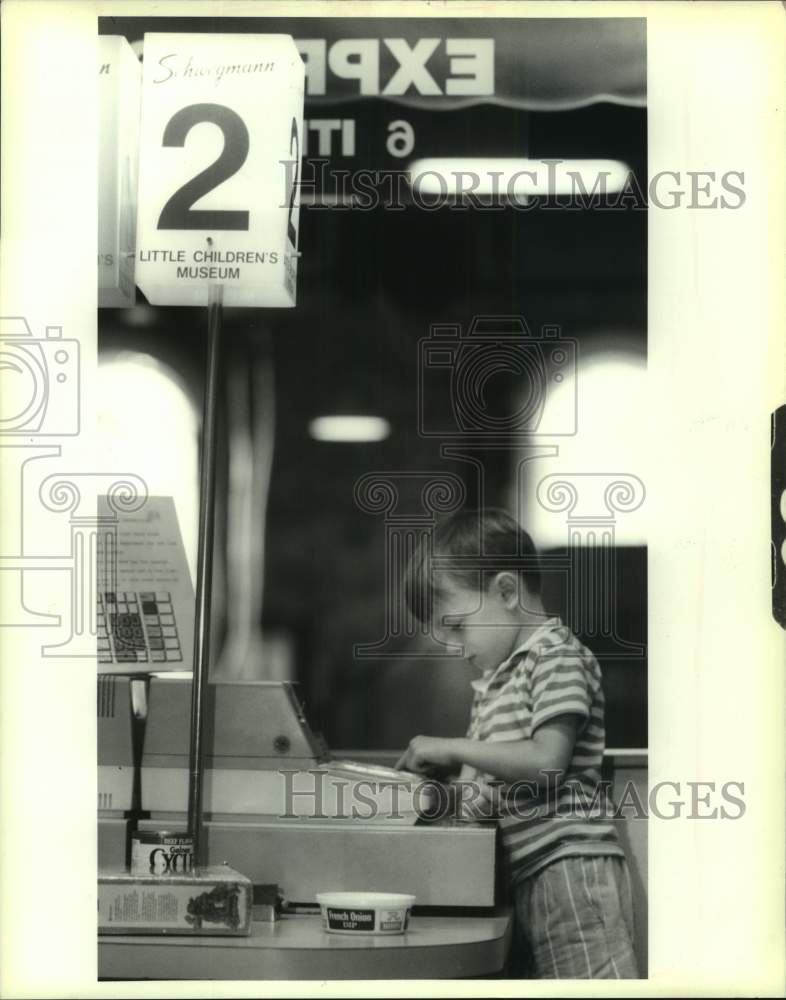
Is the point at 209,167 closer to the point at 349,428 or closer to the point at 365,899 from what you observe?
the point at 349,428

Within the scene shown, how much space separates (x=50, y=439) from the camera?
79.7 inches

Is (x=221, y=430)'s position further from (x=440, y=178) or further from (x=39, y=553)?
(x=440, y=178)

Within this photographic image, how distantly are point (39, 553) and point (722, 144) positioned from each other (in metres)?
1.24

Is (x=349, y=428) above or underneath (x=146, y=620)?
above

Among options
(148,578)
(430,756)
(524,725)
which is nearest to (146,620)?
(148,578)

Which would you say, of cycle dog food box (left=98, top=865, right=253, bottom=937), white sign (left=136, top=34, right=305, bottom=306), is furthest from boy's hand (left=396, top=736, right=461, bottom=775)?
white sign (left=136, top=34, right=305, bottom=306)

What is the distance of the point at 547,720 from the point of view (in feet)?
6.55

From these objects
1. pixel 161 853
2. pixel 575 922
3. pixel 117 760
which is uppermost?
pixel 117 760

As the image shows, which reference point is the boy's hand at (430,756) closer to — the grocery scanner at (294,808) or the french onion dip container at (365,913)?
the grocery scanner at (294,808)

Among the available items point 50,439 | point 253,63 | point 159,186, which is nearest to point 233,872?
point 50,439

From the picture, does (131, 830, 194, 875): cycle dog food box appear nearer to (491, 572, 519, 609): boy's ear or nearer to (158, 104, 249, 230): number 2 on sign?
(491, 572, 519, 609): boy's ear

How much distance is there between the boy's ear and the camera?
198 cm

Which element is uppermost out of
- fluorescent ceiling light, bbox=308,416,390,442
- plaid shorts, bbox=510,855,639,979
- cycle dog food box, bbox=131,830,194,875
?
fluorescent ceiling light, bbox=308,416,390,442

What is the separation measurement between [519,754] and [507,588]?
254 millimetres
